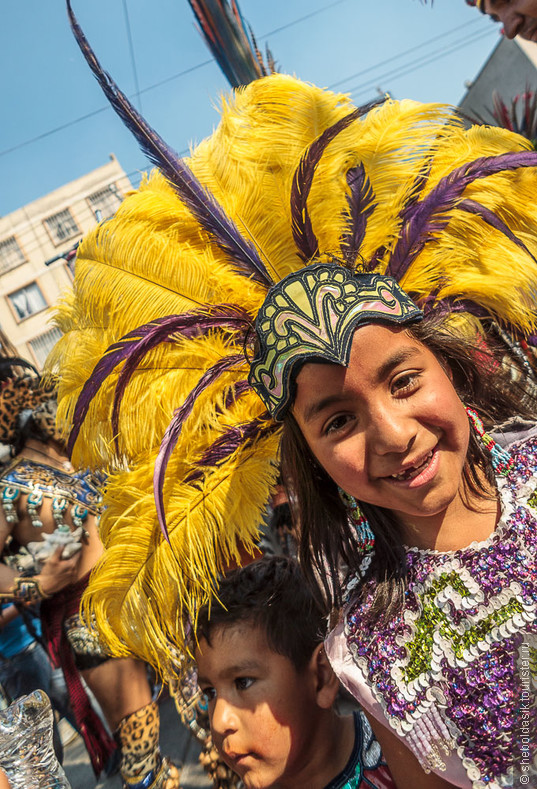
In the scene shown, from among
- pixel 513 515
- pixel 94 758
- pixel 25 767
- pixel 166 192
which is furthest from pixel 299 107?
pixel 94 758

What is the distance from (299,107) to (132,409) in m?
0.93

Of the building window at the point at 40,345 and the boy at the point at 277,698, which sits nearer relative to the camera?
the boy at the point at 277,698

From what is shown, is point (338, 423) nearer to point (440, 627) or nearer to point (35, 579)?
point (440, 627)

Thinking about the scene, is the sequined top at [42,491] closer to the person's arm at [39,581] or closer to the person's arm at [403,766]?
Result: the person's arm at [39,581]

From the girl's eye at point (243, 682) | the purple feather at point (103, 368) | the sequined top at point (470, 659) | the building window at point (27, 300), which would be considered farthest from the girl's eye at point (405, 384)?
the building window at point (27, 300)

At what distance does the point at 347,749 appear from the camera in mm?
1697

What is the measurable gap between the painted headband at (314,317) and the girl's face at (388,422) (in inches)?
1.2

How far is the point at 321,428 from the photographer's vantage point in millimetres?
1319

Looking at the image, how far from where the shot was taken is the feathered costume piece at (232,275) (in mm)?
1573

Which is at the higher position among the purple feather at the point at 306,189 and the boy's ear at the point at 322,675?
the purple feather at the point at 306,189

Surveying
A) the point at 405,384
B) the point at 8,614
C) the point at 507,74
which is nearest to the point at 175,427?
the point at 405,384

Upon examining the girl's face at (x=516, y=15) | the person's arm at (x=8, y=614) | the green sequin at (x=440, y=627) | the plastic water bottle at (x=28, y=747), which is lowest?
the person's arm at (x=8, y=614)

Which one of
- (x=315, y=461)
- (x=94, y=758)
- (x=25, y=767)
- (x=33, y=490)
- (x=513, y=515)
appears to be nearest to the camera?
(x=25, y=767)

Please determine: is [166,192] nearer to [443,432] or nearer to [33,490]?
[443,432]
